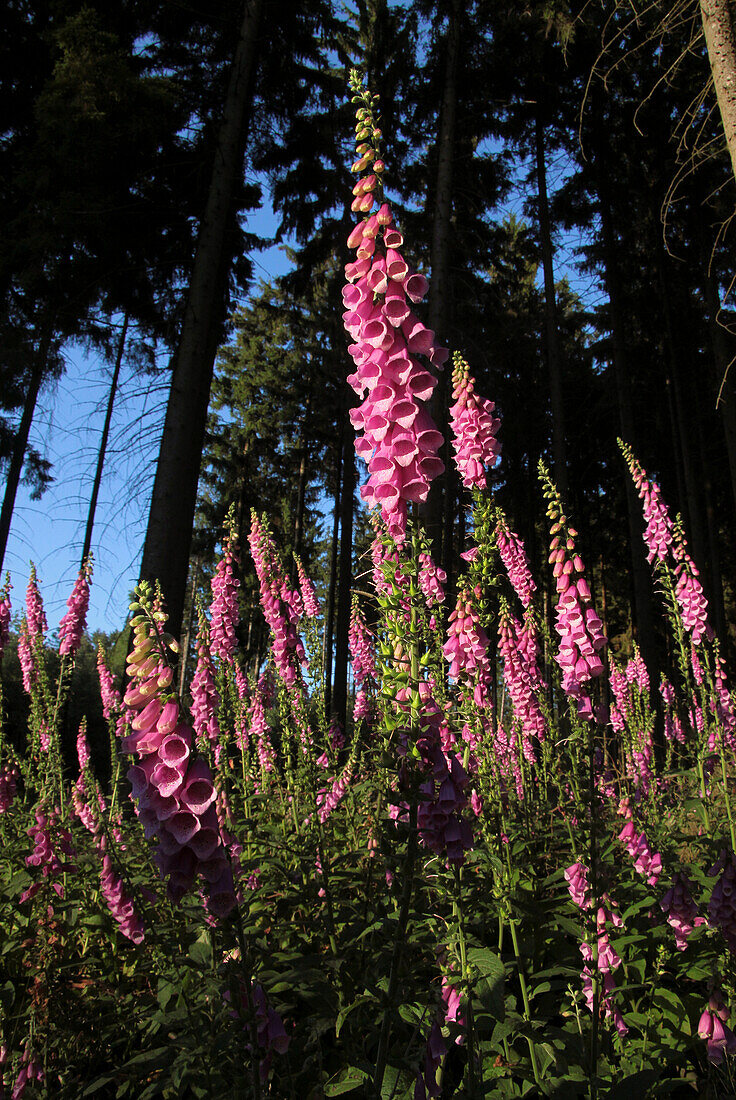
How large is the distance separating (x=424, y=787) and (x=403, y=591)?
24.4 inches

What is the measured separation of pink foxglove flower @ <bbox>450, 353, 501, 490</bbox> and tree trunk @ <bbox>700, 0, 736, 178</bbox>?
3659 mm

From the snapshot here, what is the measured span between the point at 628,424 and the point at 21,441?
1192 cm

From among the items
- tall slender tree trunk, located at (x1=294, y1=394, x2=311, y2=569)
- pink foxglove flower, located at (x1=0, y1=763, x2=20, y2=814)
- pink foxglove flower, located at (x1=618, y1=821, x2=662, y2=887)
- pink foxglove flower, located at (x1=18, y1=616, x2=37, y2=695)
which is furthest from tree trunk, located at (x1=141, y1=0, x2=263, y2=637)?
tall slender tree trunk, located at (x1=294, y1=394, x2=311, y2=569)

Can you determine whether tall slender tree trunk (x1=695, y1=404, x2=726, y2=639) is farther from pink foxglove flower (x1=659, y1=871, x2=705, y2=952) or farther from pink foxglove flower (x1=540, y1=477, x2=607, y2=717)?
pink foxglove flower (x1=540, y1=477, x2=607, y2=717)

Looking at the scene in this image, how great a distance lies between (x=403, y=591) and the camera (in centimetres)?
176

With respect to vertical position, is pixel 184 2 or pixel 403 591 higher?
pixel 184 2

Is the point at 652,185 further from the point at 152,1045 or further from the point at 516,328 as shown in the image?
the point at 152,1045

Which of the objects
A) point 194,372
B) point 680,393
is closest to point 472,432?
point 194,372

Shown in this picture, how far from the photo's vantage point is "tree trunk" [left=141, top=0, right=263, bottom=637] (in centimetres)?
648

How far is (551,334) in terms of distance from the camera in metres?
12.7

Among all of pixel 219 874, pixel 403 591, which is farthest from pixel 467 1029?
pixel 403 591

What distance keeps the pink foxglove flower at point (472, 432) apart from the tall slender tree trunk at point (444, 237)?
11.4 feet

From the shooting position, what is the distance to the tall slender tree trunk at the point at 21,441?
10.4 meters

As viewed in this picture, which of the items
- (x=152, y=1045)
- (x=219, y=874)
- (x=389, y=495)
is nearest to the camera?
(x=219, y=874)
